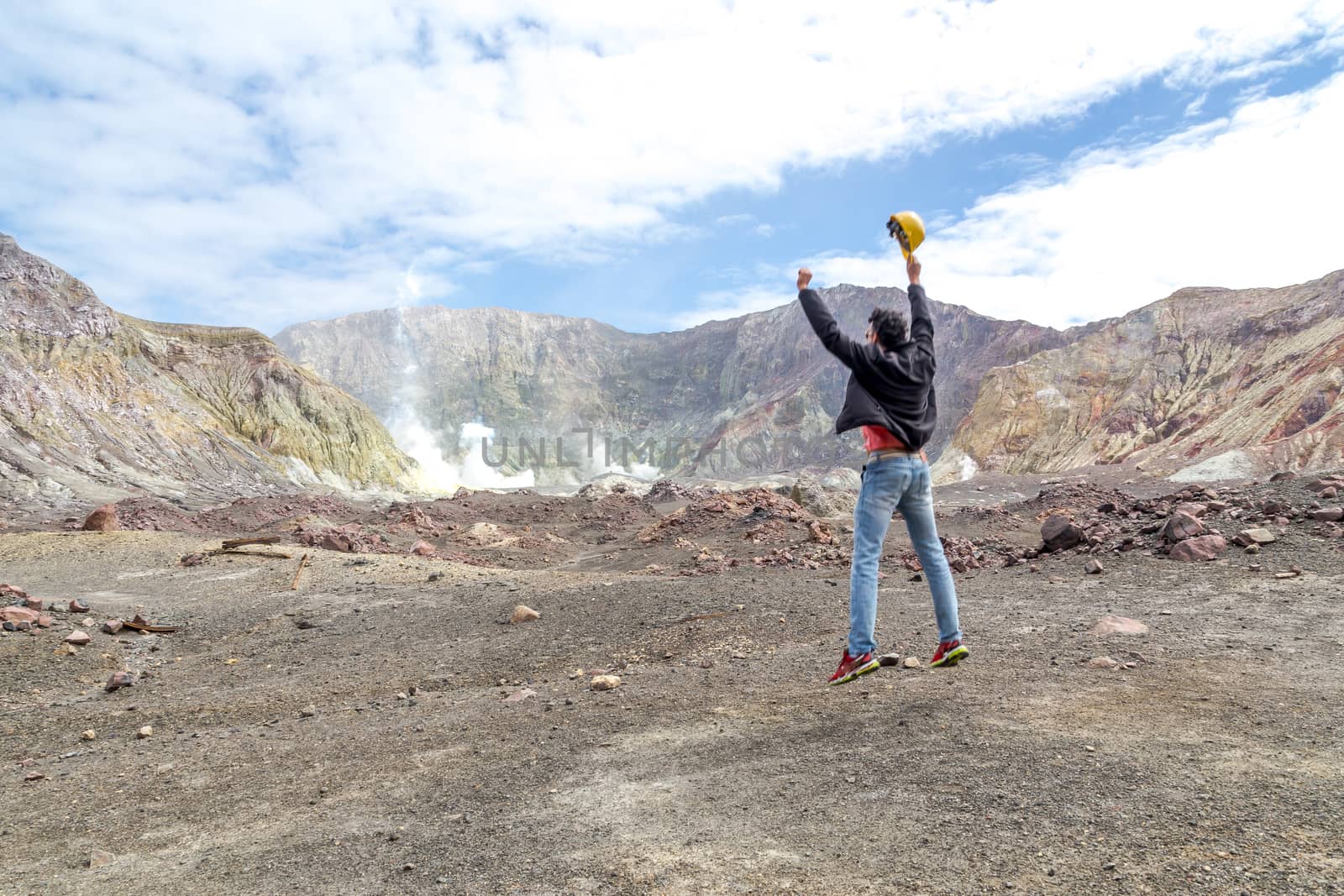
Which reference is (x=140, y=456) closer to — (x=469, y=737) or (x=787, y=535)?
(x=787, y=535)

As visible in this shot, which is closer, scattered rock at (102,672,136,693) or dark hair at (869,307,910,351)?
dark hair at (869,307,910,351)

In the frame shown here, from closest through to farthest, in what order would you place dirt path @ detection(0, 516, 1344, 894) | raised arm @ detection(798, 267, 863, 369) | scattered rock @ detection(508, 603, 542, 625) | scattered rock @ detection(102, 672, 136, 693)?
dirt path @ detection(0, 516, 1344, 894) → raised arm @ detection(798, 267, 863, 369) → scattered rock @ detection(102, 672, 136, 693) → scattered rock @ detection(508, 603, 542, 625)

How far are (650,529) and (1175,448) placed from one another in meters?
34.4

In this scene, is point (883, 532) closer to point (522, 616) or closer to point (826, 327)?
point (826, 327)

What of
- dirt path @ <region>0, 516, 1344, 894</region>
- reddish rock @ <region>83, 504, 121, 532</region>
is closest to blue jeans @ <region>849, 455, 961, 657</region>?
dirt path @ <region>0, 516, 1344, 894</region>

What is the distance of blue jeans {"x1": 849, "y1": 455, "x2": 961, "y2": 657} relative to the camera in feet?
14.3

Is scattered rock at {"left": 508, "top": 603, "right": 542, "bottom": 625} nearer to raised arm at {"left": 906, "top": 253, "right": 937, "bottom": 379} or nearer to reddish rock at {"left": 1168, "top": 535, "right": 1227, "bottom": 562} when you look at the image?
raised arm at {"left": 906, "top": 253, "right": 937, "bottom": 379}

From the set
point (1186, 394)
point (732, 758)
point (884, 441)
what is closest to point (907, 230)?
point (884, 441)

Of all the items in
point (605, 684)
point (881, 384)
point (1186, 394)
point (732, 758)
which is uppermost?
point (1186, 394)

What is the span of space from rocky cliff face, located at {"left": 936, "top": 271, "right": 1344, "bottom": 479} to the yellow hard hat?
33.8m

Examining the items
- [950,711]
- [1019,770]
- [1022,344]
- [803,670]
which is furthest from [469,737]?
[1022,344]

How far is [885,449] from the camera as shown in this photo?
4.38 metres

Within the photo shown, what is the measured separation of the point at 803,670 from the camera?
534 cm

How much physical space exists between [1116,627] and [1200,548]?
10.5ft
